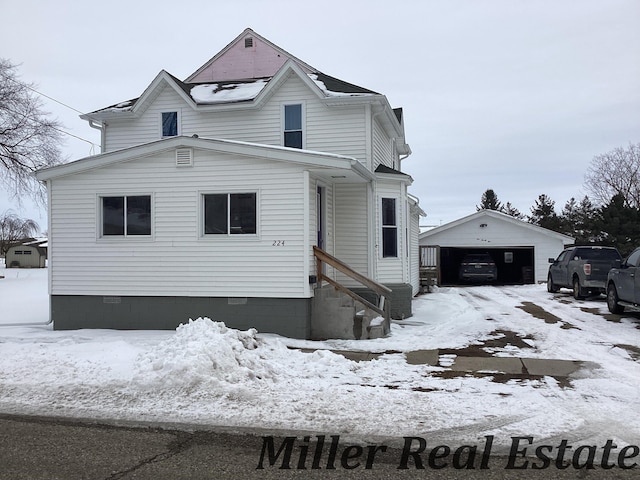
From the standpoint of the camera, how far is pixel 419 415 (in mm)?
6176

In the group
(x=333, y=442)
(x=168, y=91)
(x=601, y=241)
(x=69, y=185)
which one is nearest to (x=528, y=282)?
(x=601, y=241)

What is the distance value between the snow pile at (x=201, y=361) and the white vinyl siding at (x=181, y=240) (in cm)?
298

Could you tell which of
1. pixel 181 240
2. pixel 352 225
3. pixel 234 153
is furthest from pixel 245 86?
pixel 181 240

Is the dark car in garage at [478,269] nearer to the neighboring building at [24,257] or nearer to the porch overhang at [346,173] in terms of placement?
the porch overhang at [346,173]

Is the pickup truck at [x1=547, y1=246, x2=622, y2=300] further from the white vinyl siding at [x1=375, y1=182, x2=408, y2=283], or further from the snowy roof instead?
the snowy roof

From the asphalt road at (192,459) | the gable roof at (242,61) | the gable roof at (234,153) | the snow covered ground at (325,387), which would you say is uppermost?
the gable roof at (242,61)

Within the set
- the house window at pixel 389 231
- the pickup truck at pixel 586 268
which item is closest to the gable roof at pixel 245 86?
the house window at pixel 389 231

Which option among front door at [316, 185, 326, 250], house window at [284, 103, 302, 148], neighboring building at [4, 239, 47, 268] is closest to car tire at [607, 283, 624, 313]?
front door at [316, 185, 326, 250]

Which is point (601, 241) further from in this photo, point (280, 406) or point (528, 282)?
point (280, 406)

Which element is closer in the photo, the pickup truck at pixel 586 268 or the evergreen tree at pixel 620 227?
the pickup truck at pixel 586 268

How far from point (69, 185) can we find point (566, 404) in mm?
11231

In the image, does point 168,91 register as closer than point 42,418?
No

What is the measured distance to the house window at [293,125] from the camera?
50.3 ft

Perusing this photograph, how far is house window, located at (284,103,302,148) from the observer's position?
50.3 feet
